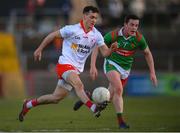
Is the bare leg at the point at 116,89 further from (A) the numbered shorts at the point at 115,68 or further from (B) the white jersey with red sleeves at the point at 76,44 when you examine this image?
(B) the white jersey with red sleeves at the point at 76,44

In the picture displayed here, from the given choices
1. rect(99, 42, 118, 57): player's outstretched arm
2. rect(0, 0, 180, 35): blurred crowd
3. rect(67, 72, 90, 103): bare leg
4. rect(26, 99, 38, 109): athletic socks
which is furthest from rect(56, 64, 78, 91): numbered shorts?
rect(0, 0, 180, 35): blurred crowd

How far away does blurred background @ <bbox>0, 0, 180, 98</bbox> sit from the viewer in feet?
104

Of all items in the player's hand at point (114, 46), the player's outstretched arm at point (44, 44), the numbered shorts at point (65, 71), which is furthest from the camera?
the player's hand at point (114, 46)

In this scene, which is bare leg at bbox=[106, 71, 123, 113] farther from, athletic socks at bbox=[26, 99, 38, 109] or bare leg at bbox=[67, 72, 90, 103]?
athletic socks at bbox=[26, 99, 38, 109]

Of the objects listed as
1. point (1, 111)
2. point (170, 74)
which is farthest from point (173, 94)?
point (1, 111)

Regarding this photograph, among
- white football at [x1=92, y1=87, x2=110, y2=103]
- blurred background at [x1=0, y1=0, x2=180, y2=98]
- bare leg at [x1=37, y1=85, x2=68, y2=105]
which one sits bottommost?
blurred background at [x1=0, y1=0, x2=180, y2=98]

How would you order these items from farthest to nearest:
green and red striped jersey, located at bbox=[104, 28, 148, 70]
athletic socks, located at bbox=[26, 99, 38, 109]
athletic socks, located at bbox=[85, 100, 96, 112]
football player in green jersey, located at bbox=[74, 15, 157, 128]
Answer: athletic socks, located at bbox=[26, 99, 38, 109]
green and red striped jersey, located at bbox=[104, 28, 148, 70]
football player in green jersey, located at bbox=[74, 15, 157, 128]
athletic socks, located at bbox=[85, 100, 96, 112]

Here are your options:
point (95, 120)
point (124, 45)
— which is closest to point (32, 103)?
point (95, 120)

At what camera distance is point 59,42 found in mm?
33844

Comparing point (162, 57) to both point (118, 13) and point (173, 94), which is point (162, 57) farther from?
point (118, 13)

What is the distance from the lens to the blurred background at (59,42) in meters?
31.6

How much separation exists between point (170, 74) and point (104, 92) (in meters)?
16.7

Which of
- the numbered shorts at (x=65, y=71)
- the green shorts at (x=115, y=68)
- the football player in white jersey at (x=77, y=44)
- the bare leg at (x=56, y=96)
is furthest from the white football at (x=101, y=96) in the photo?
the green shorts at (x=115, y=68)

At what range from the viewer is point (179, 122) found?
17469 millimetres
